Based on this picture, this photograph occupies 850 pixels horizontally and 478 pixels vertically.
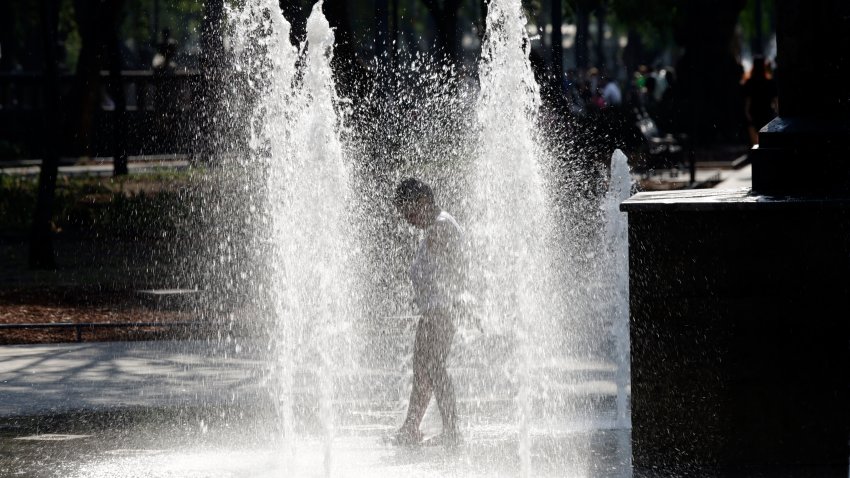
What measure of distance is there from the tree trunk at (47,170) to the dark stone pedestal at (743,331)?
384 inches

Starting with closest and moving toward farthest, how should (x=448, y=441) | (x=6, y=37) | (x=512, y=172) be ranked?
(x=448, y=441) < (x=512, y=172) < (x=6, y=37)

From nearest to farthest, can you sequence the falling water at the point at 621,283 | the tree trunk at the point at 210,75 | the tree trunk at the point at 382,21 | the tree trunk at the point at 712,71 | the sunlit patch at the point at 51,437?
the sunlit patch at the point at 51,437
the falling water at the point at 621,283
the tree trunk at the point at 382,21
the tree trunk at the point at 210,75
the tree trunk at the point at 712,71

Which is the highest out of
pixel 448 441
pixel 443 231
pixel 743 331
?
pixel 443 231

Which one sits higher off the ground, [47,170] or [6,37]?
[6,37]

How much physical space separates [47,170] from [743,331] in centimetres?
1019

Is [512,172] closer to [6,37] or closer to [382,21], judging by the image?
[382,21]

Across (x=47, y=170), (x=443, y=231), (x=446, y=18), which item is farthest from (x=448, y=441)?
(x=446, y=18)

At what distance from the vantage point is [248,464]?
22.6ft

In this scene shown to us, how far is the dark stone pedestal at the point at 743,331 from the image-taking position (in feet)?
20.7

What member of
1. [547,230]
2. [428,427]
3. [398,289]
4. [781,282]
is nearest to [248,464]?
[428,427]

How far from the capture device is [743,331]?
6352 mm

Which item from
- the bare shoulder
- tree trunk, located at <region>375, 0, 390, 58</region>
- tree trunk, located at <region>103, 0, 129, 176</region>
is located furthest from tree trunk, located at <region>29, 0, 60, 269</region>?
the bare shoulder

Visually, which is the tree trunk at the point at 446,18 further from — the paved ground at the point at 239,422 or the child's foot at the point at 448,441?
the child's foot at the point at 448,441

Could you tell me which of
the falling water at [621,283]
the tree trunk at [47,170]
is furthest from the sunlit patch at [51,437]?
the tree trunk at [47,170]
